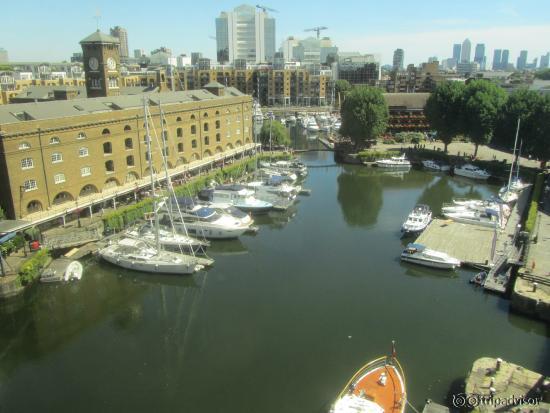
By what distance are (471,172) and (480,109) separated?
35.4 ft

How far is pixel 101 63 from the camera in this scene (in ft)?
196

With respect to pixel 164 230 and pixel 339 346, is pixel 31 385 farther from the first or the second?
pixel 164 230

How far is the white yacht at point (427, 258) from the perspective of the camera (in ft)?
111

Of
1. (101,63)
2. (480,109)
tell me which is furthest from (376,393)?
(480,109)

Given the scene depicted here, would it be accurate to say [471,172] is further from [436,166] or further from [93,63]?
[93,63]

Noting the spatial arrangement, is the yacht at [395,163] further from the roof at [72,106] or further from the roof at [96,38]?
the roof at [96,38]

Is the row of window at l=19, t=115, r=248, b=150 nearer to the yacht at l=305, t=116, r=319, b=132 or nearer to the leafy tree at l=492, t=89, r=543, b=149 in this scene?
the leafy tree at l=492, t=89, r=543, b=149

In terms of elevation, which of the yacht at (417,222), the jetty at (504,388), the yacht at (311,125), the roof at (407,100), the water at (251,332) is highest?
the roof at (407,100)

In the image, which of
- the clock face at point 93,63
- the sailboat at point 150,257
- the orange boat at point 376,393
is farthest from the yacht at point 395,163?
the orange boat at point 376,393

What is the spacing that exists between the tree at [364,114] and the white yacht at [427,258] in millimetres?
42448

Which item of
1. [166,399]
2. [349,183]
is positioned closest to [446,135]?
[349,183]

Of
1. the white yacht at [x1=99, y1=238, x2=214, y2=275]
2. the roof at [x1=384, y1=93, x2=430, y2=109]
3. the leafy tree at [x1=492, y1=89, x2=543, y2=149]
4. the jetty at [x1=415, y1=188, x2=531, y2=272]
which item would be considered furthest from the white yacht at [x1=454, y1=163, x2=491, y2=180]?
the white yacht at [x1=99, y1=238, x2=214, y2=275]

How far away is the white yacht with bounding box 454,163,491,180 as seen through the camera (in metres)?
60.8

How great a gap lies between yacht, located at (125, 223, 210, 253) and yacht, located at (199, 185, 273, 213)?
347 inches
